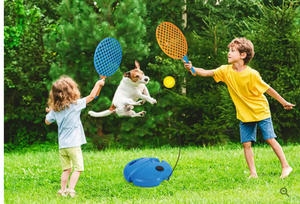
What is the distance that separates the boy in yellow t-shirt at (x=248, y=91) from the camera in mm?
3939

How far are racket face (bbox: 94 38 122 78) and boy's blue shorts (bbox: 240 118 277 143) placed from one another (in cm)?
172

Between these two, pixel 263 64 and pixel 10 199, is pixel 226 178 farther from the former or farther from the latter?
pixel 263 64

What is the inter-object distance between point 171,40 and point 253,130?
4.91 ft

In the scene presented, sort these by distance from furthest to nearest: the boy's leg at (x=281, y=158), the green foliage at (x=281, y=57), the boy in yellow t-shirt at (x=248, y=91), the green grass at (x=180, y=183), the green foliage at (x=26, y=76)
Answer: the green foliage at (x=26, y=76) < the green foliage at (x=281, y=57) < the boy's leg at (x=281, y=158) < the boy in yellow t-shirt at (x=248, y=91) < the green grass at (x=180, y=183)

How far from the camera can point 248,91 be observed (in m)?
4.00

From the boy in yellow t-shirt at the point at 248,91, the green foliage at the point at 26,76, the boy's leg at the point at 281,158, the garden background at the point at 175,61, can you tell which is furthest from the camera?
the green foliage at the point at 26,76

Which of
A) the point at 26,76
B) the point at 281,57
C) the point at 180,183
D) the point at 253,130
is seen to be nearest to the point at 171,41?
the point at 253,130

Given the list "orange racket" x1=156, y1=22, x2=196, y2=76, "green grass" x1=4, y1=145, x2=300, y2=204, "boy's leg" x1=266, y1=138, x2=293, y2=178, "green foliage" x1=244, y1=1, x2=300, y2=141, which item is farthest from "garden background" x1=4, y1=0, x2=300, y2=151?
"orange racket" x1=156, y1=22, x2=196, y2=76

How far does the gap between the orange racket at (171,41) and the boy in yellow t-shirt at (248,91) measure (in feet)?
1.30

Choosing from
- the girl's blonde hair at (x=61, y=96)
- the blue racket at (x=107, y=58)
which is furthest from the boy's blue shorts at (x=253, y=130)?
the girl's blonde hair at (x=61, y=96)

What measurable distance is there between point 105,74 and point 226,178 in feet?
6.38

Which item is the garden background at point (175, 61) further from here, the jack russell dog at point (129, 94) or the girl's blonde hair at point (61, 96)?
the jack russell dog at point (129, 94)

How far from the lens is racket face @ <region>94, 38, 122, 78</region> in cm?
353

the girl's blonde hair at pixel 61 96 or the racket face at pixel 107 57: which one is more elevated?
the racket face at pixel 107 57
